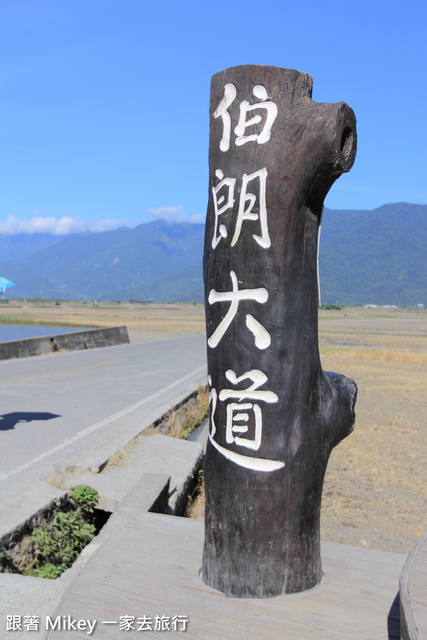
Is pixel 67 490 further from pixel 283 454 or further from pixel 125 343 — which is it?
pixel 125 343

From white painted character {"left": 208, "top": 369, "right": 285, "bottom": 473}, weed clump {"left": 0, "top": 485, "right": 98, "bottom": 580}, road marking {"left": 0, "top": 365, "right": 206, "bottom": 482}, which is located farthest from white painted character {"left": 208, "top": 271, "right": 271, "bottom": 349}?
road marking {"left": 0, "top": 365, "right": 206, "bottom": 482}

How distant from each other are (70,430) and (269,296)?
5804 mm

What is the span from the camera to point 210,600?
10.2 ft

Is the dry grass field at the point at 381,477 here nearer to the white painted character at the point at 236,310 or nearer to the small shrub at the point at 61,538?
the small shrub at the point at 61,538

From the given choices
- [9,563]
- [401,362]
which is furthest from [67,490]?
[401,362]

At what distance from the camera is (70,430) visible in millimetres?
8398

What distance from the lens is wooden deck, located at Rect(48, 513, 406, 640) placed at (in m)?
2.83

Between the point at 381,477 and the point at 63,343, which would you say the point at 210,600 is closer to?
the point at 381,477

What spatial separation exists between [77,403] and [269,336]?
8036mm

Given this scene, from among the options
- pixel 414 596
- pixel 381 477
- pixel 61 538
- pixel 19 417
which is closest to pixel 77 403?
pixel 19 417

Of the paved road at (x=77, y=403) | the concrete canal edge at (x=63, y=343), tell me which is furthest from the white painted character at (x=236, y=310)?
the concrete canal edge at (x=63, y=343)

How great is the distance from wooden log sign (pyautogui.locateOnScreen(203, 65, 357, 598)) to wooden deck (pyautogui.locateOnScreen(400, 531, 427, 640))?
55 centimetres

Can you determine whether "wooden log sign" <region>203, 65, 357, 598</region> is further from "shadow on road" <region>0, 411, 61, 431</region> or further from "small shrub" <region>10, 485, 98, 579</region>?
"shadow on road" <region>0, 411, 61, 431</region>

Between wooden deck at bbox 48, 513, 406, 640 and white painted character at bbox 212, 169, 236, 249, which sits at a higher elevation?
white painted character at bbox 212, 169, 236, 249
